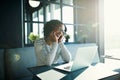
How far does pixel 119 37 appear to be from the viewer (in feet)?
12.7

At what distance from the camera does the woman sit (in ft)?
6.05

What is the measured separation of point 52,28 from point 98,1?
8.11 feet

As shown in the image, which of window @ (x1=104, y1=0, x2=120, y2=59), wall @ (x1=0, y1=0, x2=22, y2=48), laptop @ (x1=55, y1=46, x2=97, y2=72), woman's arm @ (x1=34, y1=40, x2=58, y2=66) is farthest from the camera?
window @ (x1=104, y1=0, x2=120, y2=59)

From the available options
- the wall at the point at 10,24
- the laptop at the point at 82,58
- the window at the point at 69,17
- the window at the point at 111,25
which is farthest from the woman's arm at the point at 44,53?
the window at the point at 111,25

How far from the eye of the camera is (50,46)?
6.65ft

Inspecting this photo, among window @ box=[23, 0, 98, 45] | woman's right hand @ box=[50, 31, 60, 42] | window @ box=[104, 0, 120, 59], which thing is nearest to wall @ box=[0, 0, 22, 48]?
window @ box=[23, 0, 98, 45]

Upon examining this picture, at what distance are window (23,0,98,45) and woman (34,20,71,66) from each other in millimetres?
960

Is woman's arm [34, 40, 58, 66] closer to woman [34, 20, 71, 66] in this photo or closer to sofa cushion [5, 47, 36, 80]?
woman [34, 20, 71, 66]

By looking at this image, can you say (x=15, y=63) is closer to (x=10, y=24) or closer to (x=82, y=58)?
(x=10, y=24)

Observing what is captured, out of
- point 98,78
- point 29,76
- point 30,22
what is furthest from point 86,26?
point 98,78

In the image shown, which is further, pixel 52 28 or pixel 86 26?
pixel 86 26

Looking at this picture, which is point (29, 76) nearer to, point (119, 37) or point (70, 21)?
point (70, 21)

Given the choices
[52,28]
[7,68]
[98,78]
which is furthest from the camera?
[7,68]

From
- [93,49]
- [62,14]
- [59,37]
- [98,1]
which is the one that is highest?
[98,1]
